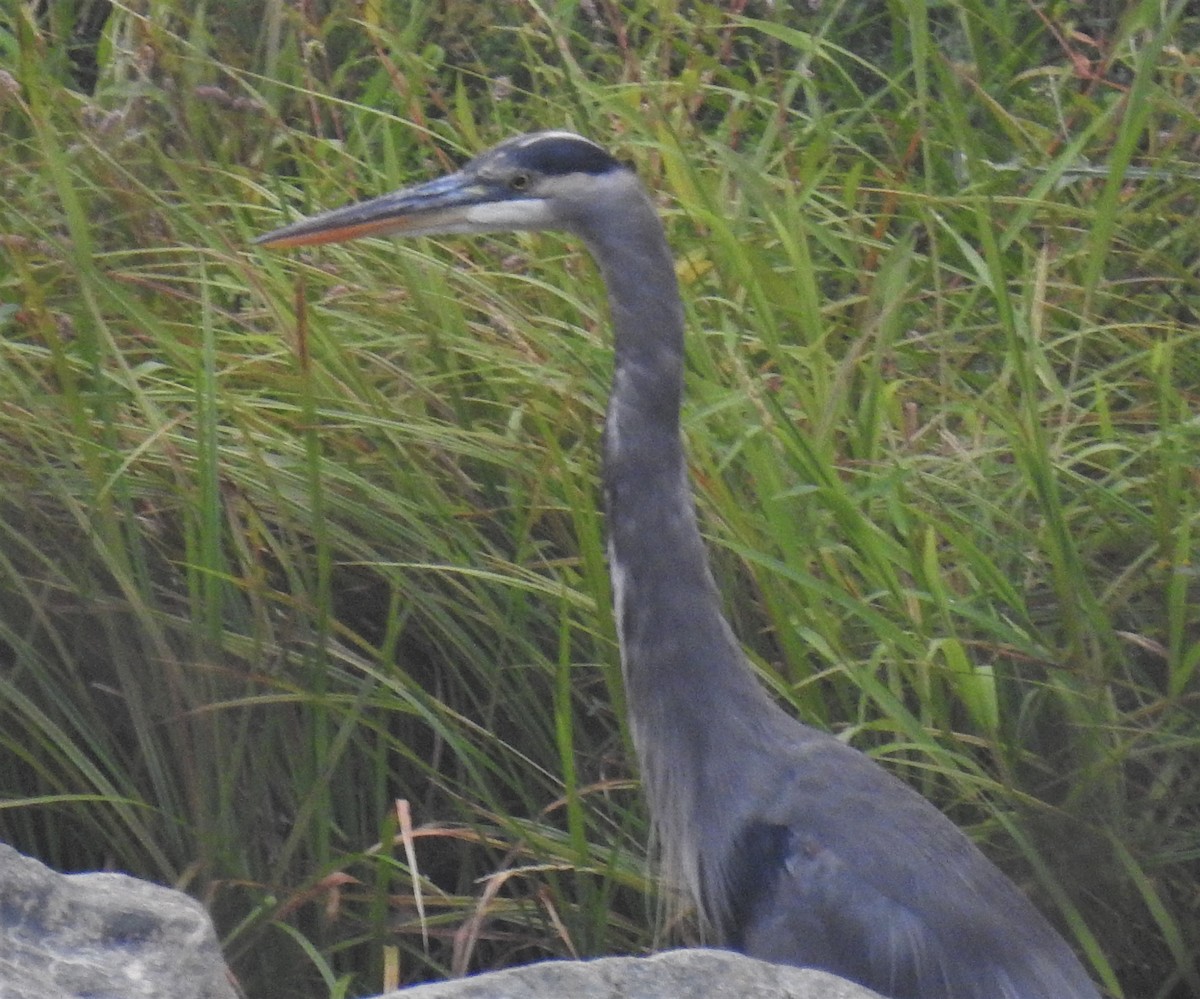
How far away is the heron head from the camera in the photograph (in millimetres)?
2285

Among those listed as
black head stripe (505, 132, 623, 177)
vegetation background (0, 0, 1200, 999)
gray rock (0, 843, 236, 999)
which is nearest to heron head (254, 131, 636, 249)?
black head stripe (505, 132, 623, 177)

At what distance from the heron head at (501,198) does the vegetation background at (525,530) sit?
0.54ft

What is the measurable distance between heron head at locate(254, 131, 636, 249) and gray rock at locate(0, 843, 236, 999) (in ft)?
3.61

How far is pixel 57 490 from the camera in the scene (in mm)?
2439

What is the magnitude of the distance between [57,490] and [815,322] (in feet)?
3.31

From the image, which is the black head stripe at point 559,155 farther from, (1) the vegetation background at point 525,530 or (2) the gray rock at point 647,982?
(2) the gray rock at point 647,982

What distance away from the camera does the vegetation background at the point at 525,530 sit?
2.36m

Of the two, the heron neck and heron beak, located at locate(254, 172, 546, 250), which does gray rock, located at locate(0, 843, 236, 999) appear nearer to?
the heron neck

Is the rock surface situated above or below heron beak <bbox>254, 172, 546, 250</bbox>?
below

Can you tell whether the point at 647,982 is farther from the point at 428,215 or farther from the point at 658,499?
the point at 428,215

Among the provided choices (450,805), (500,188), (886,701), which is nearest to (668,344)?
(500,188)

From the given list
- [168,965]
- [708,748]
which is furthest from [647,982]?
[708,748]

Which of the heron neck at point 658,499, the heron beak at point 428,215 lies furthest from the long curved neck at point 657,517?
the heron beak at point 428,215

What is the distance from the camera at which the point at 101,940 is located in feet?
4.46
